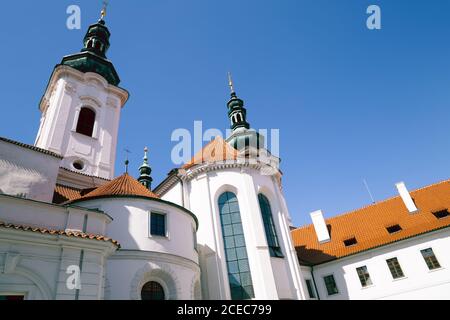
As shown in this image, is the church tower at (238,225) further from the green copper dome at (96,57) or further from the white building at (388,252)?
the green copper dome at (96,57)

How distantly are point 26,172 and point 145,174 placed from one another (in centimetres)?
2585

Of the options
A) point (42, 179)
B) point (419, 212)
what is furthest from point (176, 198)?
point (419, 212)

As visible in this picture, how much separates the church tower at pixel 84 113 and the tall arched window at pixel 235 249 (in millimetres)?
9662

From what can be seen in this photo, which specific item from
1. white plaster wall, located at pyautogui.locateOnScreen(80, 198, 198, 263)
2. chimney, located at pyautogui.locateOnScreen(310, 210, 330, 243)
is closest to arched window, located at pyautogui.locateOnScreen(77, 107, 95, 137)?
white plaster wall, located at pyautogui.locateOnScreen(80, 198, 198, 263)

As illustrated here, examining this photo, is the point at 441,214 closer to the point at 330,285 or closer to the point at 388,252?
the point at 388,252

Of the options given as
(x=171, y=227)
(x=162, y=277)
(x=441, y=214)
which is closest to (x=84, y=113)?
(x=171, y=227)

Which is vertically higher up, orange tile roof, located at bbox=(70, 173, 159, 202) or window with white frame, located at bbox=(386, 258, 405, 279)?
orange tile roof, located at bbox=(70, 173, 159, 202)

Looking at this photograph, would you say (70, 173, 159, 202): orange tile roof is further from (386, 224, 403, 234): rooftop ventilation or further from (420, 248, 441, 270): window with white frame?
(386, 224, 403, 234): rooftop ventilation

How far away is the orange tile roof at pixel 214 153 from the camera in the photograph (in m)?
21.9

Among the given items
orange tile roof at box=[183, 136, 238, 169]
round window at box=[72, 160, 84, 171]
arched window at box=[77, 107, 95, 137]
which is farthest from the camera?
arched window at box=[77, 107, 95, 137]

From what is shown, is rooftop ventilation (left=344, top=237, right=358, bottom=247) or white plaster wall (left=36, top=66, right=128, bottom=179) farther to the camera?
rooftop ventilation (left=344, top=237, right=358, bottom=247)

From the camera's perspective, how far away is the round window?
71.0ft
